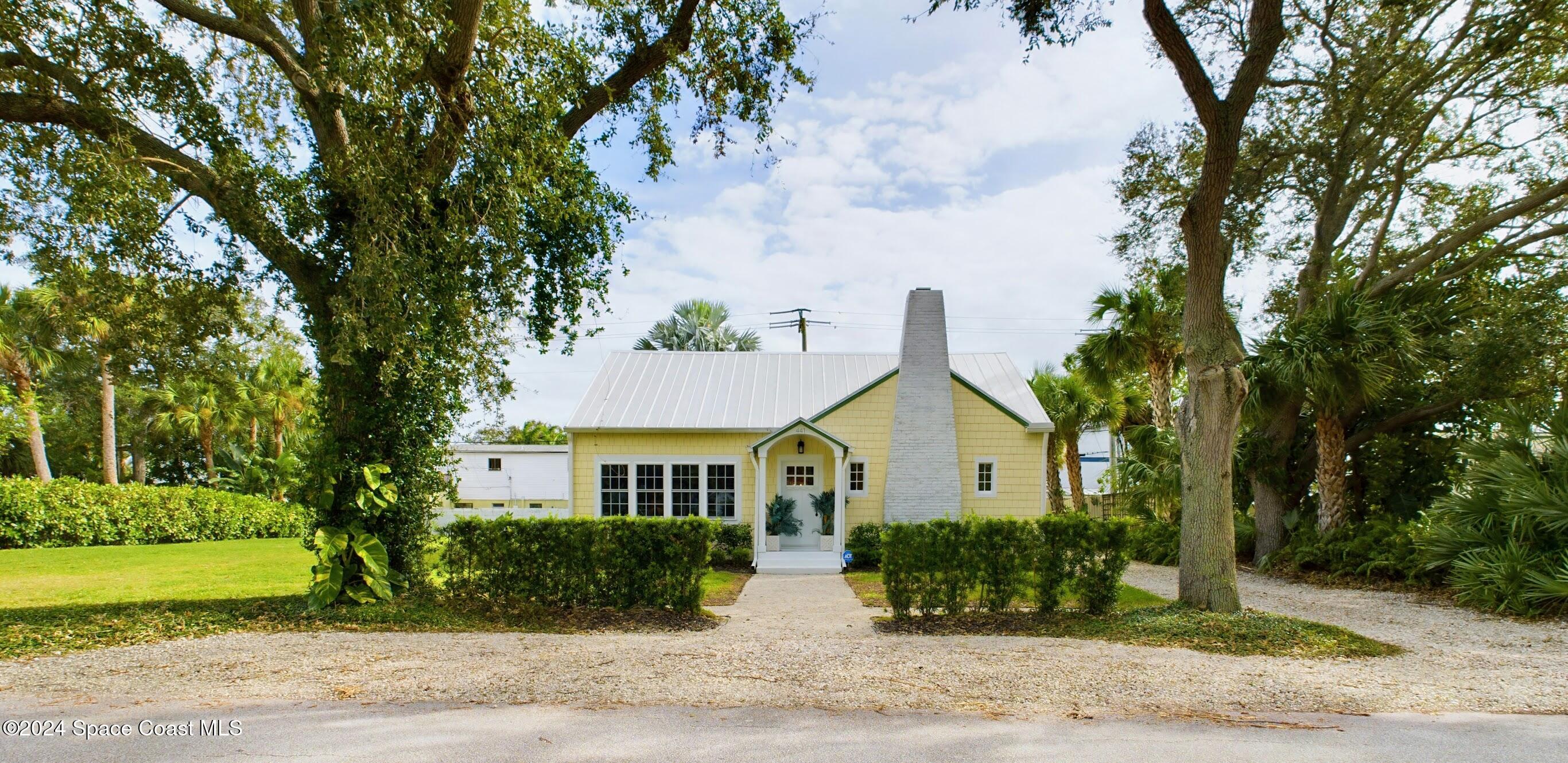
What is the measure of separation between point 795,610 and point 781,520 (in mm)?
6108

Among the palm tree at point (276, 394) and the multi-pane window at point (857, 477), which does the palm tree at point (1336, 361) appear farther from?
the palm tree at point (276, 394)

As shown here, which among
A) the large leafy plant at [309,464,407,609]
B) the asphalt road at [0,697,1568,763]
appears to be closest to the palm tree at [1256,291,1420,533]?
the asphalt road at [0,697,1568,763]

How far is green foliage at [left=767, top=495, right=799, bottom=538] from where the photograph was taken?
1703cm

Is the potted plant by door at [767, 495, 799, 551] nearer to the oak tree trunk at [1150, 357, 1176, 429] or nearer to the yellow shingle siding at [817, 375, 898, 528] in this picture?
the yellow shingle siding at [817, 375, 898, 528]

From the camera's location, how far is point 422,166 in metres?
9.41

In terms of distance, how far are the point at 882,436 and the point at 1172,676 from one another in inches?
445

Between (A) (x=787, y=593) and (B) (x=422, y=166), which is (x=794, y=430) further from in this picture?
(B) (x=422, y=166)

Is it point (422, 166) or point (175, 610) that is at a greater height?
point (422, 166)

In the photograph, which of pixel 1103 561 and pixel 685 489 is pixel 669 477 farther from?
pixel 1103 561

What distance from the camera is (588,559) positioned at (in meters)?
9.85

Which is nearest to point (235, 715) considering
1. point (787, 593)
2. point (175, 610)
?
point (175, 610)

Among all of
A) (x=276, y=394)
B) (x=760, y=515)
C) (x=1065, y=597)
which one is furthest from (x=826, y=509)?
(x=276, y=394)

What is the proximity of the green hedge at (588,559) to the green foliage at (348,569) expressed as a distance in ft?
2.51

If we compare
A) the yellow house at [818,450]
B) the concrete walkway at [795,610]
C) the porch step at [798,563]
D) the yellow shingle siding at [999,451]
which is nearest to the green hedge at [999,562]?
the concrete walkway at [795,610]
